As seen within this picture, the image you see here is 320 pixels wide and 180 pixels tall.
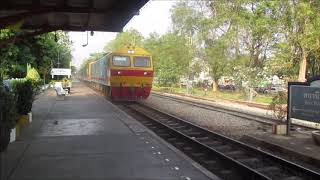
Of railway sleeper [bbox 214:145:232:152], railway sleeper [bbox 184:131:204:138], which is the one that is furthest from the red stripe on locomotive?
railway sleeper [bbox 214:145:232:152]

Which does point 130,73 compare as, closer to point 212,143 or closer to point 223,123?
point 223,123

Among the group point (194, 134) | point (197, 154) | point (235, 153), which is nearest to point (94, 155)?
point (197, 154)

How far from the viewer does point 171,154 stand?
1111 centimetres

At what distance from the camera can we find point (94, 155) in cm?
1092

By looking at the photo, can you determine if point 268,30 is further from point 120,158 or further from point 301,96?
point 120,158

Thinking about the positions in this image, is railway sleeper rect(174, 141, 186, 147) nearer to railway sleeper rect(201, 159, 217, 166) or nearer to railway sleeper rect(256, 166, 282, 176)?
railway sleeper rect(201, 159, 217, 166)

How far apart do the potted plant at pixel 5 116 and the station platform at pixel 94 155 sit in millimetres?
356

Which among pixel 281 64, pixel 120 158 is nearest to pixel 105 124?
pixel 120 158

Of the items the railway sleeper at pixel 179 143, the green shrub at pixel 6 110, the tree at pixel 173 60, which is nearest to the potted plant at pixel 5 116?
the green shrub at pixel 6 110

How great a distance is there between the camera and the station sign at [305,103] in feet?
43.7

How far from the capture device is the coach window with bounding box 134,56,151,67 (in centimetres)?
3103

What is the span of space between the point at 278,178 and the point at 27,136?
24.0 ft

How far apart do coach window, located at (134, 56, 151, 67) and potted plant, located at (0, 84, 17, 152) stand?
1951 cm

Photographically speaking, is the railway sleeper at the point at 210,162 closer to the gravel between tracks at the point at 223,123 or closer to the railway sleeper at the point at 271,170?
the railway sleeper at the point at 271,170
